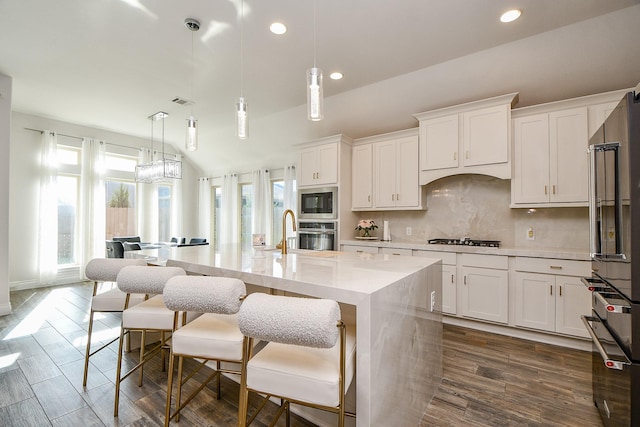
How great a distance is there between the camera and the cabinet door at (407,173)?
13.2 ft

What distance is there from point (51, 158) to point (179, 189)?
2513mm

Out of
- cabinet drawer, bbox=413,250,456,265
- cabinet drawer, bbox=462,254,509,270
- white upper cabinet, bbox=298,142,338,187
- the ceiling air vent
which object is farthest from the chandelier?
cabinet drawer, bbox=462,254,509,270

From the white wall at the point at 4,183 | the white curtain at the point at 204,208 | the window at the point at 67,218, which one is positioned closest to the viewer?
the white wall at the point at 4,183

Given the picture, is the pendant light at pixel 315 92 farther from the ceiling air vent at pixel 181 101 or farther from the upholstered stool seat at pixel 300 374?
the ceiling air vent at pixel 181 101

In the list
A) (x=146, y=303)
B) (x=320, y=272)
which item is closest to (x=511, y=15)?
(x=320, y=272)

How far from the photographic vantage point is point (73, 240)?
5801 millimetres

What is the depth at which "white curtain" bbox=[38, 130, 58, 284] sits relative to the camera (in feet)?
17.3

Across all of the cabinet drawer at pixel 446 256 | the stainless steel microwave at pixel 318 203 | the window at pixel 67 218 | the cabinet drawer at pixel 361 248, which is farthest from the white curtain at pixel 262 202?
the cabinet drawer at pixel 446 256

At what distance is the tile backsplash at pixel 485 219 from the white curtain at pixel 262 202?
9.26 ft

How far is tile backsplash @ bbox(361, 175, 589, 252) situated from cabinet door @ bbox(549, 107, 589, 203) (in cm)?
35

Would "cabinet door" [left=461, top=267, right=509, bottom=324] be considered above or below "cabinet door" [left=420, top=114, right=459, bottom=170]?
below

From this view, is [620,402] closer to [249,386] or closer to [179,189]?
[249,386]

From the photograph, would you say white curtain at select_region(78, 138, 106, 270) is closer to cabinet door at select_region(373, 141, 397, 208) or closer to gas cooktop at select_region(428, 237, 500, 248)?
cabinet door at select_region(373, 141, 397, 208)

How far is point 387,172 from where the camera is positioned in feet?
14.0
